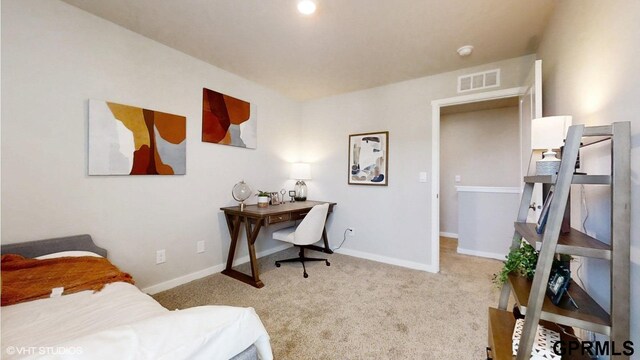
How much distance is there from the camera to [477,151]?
175 inches

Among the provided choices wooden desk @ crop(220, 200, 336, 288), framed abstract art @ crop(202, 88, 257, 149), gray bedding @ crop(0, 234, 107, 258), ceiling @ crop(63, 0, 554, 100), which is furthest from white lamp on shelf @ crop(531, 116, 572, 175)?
gray bedding @ crop(0, 234, 107, 258)

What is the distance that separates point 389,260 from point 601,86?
8.65ft

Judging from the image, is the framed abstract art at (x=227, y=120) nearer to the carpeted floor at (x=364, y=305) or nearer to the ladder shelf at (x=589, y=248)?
the carpeted floor at (x=364, y=305)

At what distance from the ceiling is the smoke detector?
6cm

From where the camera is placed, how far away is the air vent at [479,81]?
8.69ft

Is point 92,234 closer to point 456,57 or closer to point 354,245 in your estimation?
point 354,245

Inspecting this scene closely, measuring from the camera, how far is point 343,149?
3.67 meters

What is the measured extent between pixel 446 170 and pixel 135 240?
4815 millimetres

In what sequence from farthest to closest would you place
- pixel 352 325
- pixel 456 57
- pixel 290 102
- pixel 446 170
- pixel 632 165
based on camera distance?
1. pixel 446 170
2. pixel 290 102
3. pixel 456 57
4. pixel 352 325
5. pixel 632 165

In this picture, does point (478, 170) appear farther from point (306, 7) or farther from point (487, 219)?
point (306, 7)

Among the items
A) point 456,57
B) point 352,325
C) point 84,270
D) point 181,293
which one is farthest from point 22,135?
point 456,57

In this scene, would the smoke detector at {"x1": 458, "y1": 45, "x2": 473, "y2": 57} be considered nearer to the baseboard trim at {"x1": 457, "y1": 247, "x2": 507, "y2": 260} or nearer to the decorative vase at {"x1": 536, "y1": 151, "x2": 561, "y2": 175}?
the decorative vase at {"x1": 536, "y1": 151, "x2": 561, "y2": 175}

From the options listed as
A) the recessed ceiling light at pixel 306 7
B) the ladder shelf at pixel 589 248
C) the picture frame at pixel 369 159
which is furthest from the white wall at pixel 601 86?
the picture frame at pixel 369 159

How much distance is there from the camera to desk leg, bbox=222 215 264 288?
8.54ft
